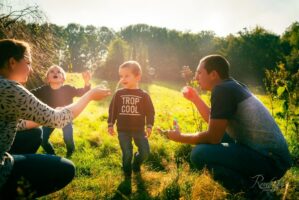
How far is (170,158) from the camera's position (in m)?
5.61

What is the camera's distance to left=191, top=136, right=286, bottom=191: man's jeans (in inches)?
136

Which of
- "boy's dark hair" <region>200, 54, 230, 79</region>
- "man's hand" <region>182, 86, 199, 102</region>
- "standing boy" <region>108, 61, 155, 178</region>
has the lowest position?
"standing boy" <region>108, 61, 155, 178</region>

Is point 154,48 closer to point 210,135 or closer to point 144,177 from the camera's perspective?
point 144,177

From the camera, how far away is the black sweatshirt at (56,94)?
614 cm

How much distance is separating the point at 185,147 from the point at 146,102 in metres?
1.15

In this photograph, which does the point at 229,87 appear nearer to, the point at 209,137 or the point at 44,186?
the point at 209,137

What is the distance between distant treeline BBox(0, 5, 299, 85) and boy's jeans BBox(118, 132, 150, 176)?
4.99m

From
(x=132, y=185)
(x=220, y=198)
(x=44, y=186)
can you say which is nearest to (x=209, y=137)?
(x=220, y=198)

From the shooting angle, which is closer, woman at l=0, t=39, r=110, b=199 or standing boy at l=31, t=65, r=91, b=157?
woman at l=0, t=39, r=110, b=199

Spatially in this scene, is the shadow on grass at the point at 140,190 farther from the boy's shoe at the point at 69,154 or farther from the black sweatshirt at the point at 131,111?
the boy's shoe at the point at 69,154

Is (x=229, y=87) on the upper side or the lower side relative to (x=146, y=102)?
upper

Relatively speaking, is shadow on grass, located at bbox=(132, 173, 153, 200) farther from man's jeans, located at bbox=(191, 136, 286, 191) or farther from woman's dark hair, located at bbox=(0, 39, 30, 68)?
woman's dark hair, located at bbox=(0, 39, 30, 68)

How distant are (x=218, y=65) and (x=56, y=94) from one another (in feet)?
12.0

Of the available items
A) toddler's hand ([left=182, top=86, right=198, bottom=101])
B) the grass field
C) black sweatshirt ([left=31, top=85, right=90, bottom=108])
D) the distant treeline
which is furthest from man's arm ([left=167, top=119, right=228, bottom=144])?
the distant treeline
